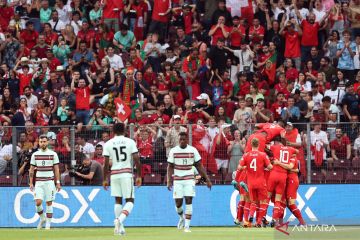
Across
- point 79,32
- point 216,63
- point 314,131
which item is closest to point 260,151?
point 314,131

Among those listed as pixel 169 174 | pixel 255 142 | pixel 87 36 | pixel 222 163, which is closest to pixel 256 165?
pixel 255 142

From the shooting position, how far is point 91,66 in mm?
38719

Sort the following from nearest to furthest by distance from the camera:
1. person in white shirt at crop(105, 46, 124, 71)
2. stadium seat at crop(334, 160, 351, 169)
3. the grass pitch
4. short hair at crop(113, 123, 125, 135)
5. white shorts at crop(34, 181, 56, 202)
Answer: the grass pitch → short hair at crop(113, 123, 125, 135) → white shorts at crop(34, 181, 56, 202) → stadium seat at crop(334, 160, 351, 169) → person in white shirt at crop(105, 46, 124, 71)

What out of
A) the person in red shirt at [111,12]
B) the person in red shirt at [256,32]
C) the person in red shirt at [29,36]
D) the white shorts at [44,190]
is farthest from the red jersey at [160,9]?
the white shorts at [44,190]

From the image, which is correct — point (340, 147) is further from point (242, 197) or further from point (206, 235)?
point (206, 235)

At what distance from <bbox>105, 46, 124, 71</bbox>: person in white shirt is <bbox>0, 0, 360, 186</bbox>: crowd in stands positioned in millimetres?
44

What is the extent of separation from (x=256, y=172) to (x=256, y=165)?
0.17 m

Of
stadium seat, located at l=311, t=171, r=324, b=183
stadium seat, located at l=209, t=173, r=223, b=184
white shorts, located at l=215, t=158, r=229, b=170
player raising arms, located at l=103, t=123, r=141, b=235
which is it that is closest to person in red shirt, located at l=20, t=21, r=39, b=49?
stadium seat, located at l=209, t=173, r=223, b=184

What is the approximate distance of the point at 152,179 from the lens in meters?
34.2

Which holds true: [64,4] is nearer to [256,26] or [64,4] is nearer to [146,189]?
[256,26]

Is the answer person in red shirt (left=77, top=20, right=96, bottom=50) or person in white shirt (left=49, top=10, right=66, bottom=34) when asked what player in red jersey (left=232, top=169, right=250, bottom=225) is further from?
person in white shirt (left=49, top=10, right=66, bottom=34)

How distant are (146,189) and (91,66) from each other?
5872 mm

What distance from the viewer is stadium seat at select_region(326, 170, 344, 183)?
109 feet

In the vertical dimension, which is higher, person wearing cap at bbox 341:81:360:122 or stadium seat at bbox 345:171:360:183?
person wearing cap at bbox 341:81:360:122
